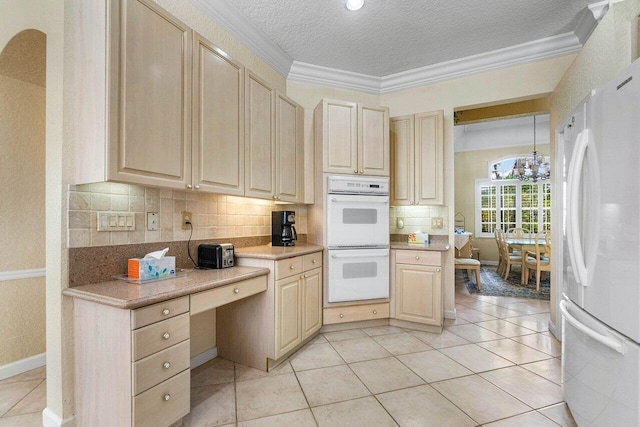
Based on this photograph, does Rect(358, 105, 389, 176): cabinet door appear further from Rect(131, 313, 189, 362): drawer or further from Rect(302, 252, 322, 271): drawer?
Rect(131, 313, 189, 362): drawer

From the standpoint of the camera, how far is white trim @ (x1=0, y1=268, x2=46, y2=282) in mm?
2336

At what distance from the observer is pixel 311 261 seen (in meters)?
2.88

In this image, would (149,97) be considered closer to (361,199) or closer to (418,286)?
(361,199)

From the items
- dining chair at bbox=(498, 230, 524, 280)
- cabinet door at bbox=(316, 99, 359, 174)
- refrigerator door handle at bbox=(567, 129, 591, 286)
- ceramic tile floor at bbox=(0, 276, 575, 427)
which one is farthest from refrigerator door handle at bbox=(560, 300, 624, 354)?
dining chair at bbox=(498, 230, 524, 280)

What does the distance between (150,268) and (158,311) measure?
0.39 m

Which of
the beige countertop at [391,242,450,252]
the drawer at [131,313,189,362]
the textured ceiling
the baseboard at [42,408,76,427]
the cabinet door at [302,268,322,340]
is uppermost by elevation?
the textured ceiling

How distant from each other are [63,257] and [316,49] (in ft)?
9.59

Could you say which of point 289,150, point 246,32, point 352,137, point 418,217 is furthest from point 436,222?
point 246,32

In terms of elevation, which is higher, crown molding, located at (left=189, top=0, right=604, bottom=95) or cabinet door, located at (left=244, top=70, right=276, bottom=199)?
crown molding, located at (left=189, top=0, right=604, bottom=95)

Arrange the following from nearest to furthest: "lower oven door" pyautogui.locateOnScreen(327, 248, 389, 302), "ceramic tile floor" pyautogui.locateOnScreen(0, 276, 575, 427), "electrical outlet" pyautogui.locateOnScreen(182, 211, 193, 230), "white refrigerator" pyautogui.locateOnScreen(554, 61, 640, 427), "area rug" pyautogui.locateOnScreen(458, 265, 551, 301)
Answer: "white refrigerator" pyautogui.locateOnScreen(554, 61, 640, 427)
"ceramic tile floor" pyautogui.locateOnScreen(0, 276, 575, 427)
"electrical outlet" pyautogui.locateOnScreen(182, 211, 193, 230)
"lower oven door" pyautogui.locateOnScreen(327, 248, 389, 302)
"area rug" pyautogui.locateOnScreen(458, 265, 551, 301)

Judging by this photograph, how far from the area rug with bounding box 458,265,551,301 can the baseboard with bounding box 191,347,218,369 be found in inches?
159

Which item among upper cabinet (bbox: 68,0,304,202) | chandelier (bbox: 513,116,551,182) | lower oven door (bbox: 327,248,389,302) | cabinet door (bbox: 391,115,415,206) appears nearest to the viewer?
upper cabinet (bbox: 68,0,304,202)

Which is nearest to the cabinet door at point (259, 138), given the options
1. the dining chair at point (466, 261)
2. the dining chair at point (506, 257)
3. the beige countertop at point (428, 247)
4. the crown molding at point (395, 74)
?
the crown molding at point (395, 74)

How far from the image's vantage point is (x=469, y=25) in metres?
2.83
